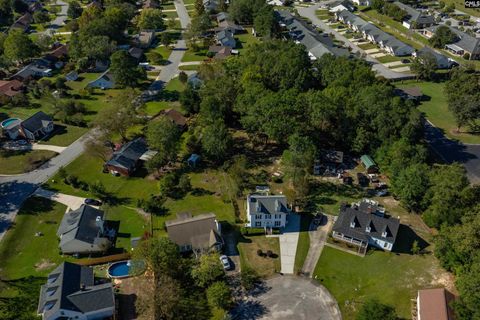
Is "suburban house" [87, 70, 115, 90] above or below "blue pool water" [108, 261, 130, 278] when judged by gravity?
above

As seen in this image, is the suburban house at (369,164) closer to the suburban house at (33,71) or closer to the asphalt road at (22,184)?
the asphalt road at (22,184)

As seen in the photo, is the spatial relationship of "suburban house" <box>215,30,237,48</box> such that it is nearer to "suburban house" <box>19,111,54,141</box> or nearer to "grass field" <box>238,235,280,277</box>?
"suburban house" <box>19,111,54,141</box>

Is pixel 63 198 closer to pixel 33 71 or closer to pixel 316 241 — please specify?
pixel 316 241

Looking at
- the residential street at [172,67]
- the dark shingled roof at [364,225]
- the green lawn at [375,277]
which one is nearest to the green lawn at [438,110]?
the dark shingled roof at [364,225]

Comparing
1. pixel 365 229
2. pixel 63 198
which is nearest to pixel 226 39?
pixel 63 198

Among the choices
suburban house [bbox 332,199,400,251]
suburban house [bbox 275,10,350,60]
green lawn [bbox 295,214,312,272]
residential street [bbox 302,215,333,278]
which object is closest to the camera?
residential street [bbox 302,215,333,278]

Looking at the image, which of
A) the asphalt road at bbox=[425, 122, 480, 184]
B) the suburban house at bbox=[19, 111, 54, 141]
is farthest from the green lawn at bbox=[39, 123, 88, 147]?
the asphalt road at bbox=[425, 122, 480, 184]

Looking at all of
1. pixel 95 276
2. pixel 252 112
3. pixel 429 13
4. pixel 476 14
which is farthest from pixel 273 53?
pixel 476 14
